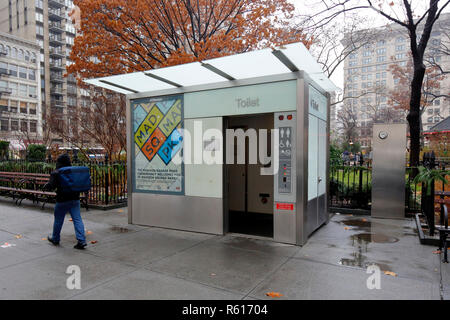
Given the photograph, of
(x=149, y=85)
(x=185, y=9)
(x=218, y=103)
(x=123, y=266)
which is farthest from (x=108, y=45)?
(x=123, y=266)

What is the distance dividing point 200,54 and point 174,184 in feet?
20.0

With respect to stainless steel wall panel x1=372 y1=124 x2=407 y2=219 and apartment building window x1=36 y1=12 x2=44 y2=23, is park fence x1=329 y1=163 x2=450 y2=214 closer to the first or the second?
stainless steel wall panel x1=372 y1=124 x2=407 y2=219

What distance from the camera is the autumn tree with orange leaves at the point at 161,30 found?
11.4 metres

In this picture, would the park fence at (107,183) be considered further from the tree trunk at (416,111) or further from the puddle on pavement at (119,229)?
the tree trunk at (416,111)

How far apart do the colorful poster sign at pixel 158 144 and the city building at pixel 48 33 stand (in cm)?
6014

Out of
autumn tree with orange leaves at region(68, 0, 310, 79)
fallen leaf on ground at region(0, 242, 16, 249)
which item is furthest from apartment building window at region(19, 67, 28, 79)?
fallen leaf on ground at region(0, 242, 16, 249)

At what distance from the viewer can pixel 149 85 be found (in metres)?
6.90

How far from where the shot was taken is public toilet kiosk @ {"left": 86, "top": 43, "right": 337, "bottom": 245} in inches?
218

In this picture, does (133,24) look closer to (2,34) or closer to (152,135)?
(152,135)

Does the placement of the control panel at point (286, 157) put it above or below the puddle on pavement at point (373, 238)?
above

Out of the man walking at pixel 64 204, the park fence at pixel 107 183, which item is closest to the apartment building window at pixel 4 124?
the park fence at pixel 107 183

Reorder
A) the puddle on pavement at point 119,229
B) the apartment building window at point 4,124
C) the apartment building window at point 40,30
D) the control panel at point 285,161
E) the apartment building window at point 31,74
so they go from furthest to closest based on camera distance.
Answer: the apartment building window at point 40,30, the apartment building window at point 31,74, the apartment building window at point 4,124, the puddle on pavement at point 119,229, the control panel at point 285,161

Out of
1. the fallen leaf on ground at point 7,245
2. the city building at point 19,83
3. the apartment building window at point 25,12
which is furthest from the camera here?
the apartment building window at point 25,12

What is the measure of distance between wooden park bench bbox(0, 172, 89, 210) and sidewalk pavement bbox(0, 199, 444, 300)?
2.49m
